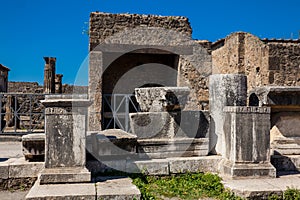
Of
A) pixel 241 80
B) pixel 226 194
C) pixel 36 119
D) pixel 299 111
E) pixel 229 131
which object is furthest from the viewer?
pixel 36 119

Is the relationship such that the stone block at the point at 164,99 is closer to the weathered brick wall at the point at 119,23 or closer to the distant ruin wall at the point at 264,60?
the weathered brick wall at the point at 119,23

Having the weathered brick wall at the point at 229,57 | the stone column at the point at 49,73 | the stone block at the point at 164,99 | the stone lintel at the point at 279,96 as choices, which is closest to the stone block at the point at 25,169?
the stone block at the point at 164,99

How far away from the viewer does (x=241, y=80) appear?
16.8 feet

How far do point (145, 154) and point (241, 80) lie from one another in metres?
1.88

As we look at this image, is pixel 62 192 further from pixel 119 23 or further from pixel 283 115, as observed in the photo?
pixel 119 23

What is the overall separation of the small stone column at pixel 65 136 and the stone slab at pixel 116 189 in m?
0.27

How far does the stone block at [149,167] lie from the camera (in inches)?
186

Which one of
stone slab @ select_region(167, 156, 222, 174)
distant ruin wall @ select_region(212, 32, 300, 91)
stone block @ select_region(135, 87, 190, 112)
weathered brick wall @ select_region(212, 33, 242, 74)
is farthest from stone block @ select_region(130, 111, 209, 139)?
weathered brick wall @ select_region(212, 33, 242, 74)

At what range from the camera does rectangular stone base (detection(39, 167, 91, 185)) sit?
4.09 meters

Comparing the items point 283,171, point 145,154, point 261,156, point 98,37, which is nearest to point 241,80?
point 261,156

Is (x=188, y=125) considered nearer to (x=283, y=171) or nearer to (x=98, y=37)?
(x=283, y=171)

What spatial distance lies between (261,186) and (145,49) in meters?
9.04

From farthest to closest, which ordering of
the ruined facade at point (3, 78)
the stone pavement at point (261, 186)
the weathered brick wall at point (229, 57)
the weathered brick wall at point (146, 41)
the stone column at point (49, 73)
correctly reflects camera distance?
the ruined facade at point (3, 78) < the stone column at point (49, 73) < the weathered brick wall at point (229, 57) < the weathered brick wall at point (146, 41) < the stone pavement at point (261, 186)

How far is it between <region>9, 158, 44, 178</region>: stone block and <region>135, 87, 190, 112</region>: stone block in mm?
1797
